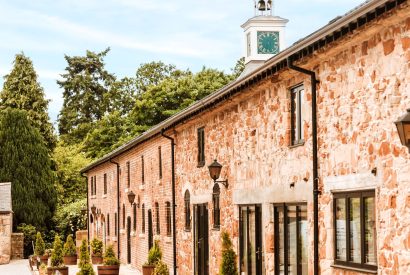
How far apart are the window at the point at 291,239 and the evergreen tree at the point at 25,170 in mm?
40752

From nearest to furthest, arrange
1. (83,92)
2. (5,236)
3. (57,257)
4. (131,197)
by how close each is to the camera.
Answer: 1. (57,257)
2. (131,197)
3. (5,236)
4. (83,92)

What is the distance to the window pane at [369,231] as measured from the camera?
38.2ft

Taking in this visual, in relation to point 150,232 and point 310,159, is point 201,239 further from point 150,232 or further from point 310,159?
point 310,159

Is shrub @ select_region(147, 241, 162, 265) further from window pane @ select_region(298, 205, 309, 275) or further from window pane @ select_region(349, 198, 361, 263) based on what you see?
window pane @ select_region(349, 198, 361, 263)

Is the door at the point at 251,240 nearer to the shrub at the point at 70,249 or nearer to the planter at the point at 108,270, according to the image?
the planter at the point at 108,270

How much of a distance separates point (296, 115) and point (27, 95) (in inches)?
2013

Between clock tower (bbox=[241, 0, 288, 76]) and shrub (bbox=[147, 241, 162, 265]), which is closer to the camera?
shrub (bbox=[147, 241, 162, 265])

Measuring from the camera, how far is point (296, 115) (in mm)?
14867

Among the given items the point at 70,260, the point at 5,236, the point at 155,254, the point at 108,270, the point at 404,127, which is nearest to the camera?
the point at 404,127

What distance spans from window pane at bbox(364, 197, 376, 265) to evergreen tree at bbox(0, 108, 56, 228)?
44.9 metres

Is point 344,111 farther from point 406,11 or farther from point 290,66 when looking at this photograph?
point 406,11

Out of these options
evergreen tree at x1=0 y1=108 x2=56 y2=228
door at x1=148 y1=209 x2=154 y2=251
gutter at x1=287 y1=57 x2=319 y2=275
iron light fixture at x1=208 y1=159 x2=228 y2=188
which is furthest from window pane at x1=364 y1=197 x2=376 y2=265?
evergreen tree at x1=0 y1=108 x2=56 y2=228

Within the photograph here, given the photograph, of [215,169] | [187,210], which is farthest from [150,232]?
[215,169]

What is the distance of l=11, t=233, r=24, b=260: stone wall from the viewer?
49219mm
